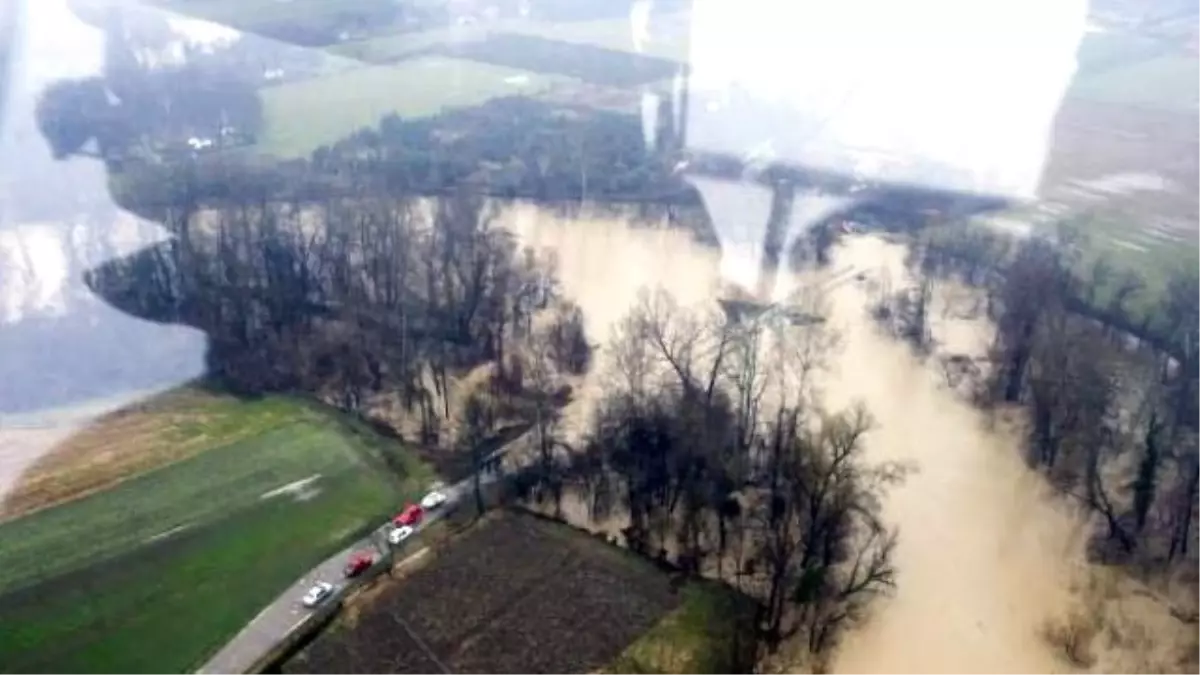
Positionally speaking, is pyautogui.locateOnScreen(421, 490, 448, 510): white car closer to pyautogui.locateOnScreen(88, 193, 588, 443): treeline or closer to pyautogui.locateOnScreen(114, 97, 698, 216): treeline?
pyautogui.locateOnScreen(88, 193, 588, 443): treeline

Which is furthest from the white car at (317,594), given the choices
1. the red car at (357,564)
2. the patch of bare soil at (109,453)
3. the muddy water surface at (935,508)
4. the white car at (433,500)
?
the muddy water surface at (935,508)

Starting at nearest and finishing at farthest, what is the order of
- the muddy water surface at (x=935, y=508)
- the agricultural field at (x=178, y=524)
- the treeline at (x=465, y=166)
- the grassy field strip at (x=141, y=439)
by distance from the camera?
1. the agricultural field at (x=178, y=524)
2. the muddy water surface at (x=935, y=508)
3. the grassy field strip at (x=141, y=439)
4. the treeline at (x=465, y=166)

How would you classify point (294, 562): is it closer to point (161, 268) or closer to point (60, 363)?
point (60, 363)

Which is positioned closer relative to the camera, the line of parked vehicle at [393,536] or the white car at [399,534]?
the line of parked vehicle at [393,536]

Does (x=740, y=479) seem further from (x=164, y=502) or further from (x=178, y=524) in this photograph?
(x=164, y=502)

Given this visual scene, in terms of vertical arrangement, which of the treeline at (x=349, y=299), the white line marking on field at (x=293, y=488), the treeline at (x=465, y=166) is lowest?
the white line marking on field at (x=293, y=488)

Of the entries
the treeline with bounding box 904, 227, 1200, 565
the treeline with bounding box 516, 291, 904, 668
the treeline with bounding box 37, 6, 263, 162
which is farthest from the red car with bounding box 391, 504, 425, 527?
the treeline with bounding box 37, 6, 263, 162

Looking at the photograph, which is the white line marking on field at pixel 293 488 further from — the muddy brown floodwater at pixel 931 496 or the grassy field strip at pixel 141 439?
the muddy brown floodwater at pixel 931 496
